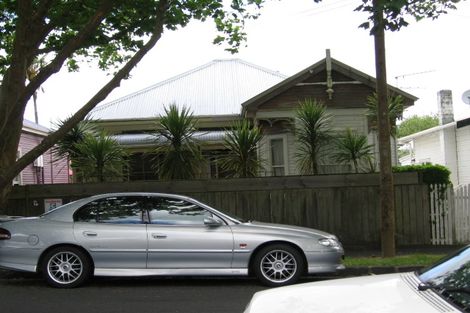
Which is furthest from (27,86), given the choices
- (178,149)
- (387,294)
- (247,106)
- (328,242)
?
(247,106)

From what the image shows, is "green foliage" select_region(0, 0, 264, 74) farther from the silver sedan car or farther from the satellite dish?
the satellite dish

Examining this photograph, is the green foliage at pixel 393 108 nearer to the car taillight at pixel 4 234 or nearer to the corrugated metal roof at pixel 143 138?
the corrugated metal roof at pixel 143 138

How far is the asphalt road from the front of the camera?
23.3 ft

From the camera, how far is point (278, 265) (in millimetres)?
8422

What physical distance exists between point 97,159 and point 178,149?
1.94 metres

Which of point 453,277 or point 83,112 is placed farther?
point 83,112

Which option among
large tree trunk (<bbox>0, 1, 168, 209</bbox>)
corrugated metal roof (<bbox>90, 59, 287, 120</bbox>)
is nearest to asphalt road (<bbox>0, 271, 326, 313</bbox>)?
large tree trunk (<bbox>0, 1, 168, 209</bbox>)

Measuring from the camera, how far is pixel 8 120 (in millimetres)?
8602

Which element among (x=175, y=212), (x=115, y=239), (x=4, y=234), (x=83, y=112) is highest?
(x=83, y=112)

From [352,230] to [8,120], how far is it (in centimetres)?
729

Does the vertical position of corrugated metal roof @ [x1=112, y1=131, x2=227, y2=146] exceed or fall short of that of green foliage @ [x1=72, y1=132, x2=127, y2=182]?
it exceeds it

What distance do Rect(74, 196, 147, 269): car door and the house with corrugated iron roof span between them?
16.7 ft

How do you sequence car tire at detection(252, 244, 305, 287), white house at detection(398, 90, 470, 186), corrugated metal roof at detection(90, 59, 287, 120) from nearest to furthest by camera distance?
car tire at detection(252, 244, 305, 287) < corrugated metal roof at detection(90, 59, 287, 120) < white house at detection(398, 90, 470, 186)

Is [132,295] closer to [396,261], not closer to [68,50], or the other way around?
[68,50]
